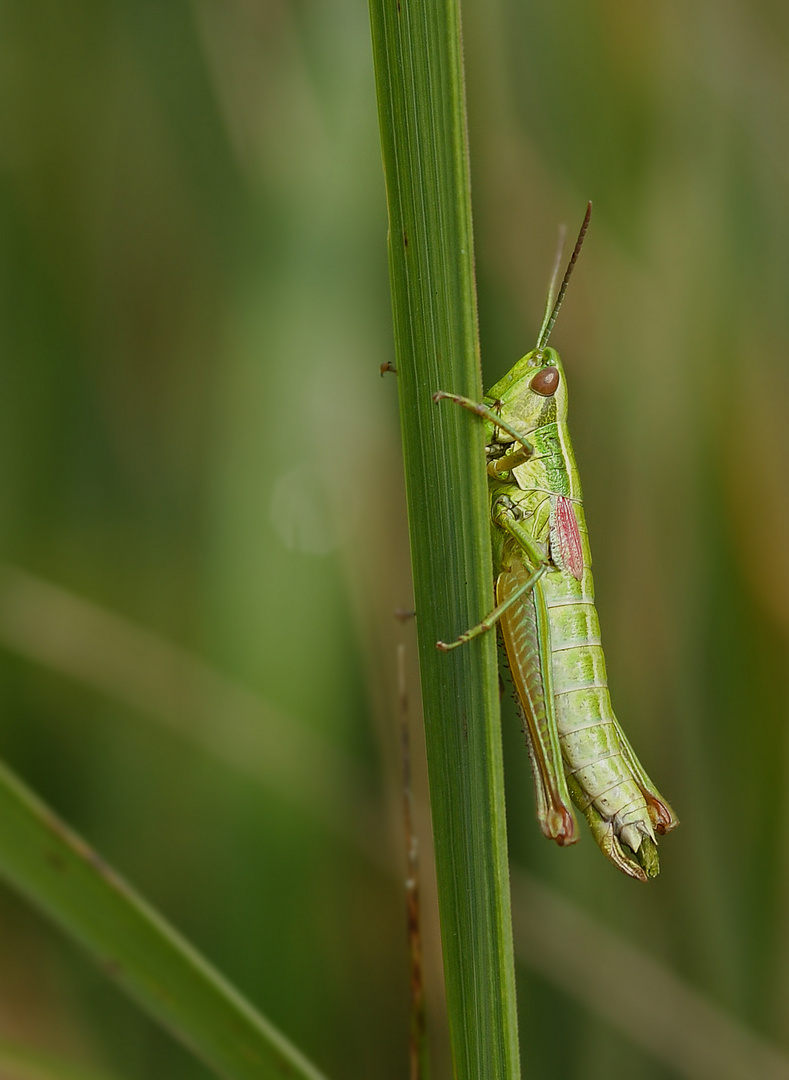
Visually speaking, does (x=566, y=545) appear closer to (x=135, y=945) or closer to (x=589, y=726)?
(x=589, y=726)

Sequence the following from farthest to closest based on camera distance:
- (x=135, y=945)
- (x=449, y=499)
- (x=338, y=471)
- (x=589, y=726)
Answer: (x=338, y=471), (x=589, y=726), (x=135, y=945), (x=449, y=499)

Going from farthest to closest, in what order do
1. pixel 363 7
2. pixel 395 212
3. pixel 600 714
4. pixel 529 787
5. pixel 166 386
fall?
pixel 166 386, pixel 529 787, pixel 363 7, pixel 600 714, pixel 395 212

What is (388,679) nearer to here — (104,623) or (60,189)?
(104,623)

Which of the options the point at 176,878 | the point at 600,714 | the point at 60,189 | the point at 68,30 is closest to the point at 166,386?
the point at 60,189

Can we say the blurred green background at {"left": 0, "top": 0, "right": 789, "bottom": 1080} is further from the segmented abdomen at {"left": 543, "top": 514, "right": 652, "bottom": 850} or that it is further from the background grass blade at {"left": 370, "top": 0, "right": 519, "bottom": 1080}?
the background grass blade at {"left": 370, "top": 0, "right": 519, "bottom": 1080}

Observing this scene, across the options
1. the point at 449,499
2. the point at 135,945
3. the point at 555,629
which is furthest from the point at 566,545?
the point at 135,945
